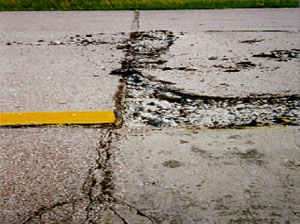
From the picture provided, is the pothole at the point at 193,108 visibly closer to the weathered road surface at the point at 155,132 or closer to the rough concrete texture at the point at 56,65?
the weathered road surface at the point at 155,132

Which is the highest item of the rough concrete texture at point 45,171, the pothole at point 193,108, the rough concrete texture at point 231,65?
the rough concrete texture at point 231,65

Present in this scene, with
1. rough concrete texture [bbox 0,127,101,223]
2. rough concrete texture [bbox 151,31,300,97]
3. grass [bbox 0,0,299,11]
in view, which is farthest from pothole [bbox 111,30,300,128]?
grass [bbox 0,0,299,11]

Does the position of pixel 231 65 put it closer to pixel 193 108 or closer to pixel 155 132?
pixel 193 108

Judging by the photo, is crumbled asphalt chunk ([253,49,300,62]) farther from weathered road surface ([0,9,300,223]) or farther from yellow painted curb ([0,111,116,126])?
yellow painted curb ([0,111,116,126])

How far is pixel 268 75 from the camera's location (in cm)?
357

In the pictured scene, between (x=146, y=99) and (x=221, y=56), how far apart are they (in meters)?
1.47

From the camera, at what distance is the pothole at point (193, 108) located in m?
2.67

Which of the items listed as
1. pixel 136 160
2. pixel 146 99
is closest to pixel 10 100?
pixel 146 99

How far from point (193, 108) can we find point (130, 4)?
5193 mm

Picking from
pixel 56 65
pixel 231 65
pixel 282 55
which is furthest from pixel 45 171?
pixel 282 55

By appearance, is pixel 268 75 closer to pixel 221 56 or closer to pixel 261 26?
pixel 221 56

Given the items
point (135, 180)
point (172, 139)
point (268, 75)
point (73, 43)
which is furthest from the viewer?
point (73, 43)

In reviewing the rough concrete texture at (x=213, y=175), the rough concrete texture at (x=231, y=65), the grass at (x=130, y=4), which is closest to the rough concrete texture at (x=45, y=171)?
the rough concrete texture at (x=213, y=175)

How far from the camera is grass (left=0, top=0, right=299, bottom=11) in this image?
24.0 feet
